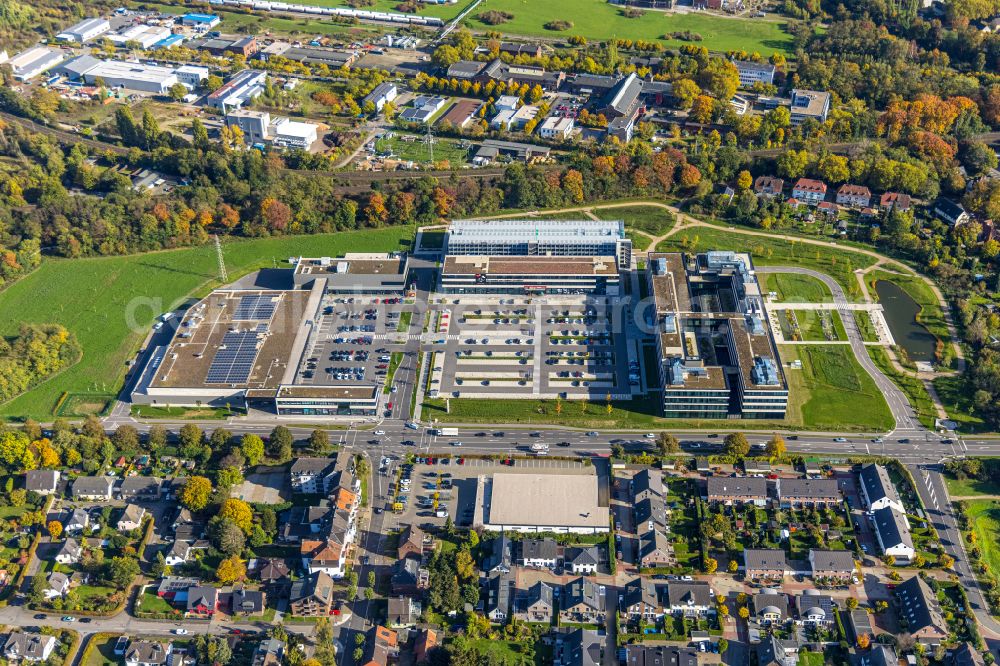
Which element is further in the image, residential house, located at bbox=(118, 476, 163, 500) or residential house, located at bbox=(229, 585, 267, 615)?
residential house, located at bbox=(118, 476, 163, 500)

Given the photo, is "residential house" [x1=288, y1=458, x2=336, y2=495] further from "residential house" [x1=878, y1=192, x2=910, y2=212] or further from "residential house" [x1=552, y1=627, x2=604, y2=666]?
"residential house" [x1=878, y1=192, x2=910, y2=212]

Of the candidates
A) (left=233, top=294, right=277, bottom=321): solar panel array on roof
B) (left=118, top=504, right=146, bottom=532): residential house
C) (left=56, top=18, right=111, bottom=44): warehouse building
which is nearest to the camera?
(left=118, top=504, right=146, bottom=532): residential house

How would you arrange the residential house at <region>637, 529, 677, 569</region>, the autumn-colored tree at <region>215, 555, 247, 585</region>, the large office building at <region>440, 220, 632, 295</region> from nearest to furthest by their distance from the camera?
the autumn-colored tree at <region>215, 555, 247, 585</region>
the residential house at <region>637, 529, 677, 569</region>
the large office building at <region>440, 220, 632, 295</region>

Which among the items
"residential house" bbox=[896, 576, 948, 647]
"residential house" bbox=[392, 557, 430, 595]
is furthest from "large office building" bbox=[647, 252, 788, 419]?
"residential house" bbox=[392, 557, 430, 595]

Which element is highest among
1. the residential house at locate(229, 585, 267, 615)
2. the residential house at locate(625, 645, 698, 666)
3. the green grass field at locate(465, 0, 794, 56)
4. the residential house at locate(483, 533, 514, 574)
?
the green grass field at locate(465, 0, 794, 56)

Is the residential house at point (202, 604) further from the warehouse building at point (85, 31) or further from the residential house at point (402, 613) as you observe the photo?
the warehouse building at point (85, 31)

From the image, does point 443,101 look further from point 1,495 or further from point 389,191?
point 1,495
